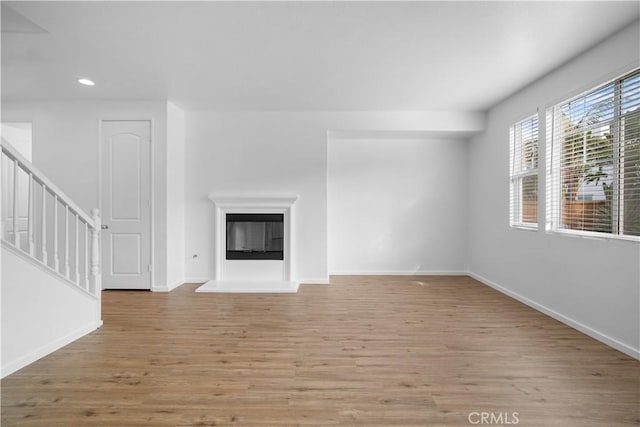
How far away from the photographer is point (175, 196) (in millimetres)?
4590

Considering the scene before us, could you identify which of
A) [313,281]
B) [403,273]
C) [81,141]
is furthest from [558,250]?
[81,141]

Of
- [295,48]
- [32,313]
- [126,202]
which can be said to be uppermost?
[295,48]

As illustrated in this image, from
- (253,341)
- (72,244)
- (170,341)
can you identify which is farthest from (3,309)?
(72,244)

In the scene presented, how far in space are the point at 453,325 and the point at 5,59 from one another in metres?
4.96

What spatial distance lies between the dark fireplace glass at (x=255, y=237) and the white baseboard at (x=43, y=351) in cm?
211

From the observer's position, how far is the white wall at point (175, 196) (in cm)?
440

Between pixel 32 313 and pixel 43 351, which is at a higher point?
pixel 32 313

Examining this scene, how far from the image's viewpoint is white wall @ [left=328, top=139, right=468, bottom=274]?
5.39m

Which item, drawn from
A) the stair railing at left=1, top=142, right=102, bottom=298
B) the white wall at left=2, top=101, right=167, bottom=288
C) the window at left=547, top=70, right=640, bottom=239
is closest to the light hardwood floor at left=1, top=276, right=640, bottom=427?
the stair railing at left=1, top=142, right=102, bottom=298

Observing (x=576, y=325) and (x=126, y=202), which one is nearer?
(x=576, y=325)

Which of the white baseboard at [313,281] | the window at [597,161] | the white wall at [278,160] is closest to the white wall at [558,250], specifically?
the window at [597,161]

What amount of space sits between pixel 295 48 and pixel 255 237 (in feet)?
9.10

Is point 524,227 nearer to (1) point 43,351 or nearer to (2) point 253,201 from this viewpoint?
Answer: (2) point 253,201

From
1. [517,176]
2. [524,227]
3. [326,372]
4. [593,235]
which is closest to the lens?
[326,372]
